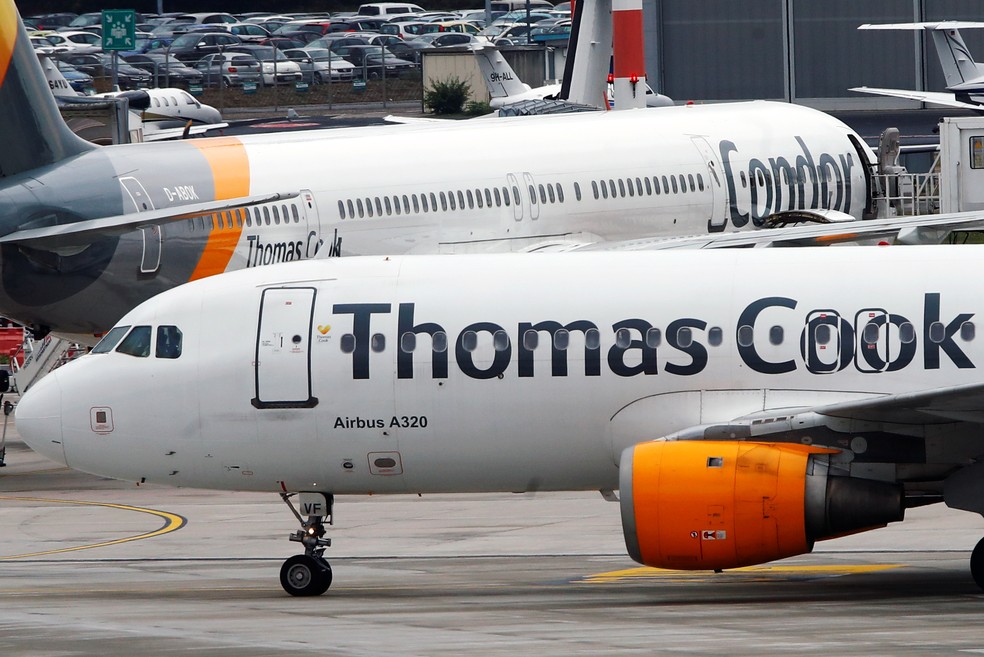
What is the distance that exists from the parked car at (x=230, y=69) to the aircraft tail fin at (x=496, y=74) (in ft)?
64.6

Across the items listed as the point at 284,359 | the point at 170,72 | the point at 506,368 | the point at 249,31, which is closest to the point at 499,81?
the point at 170,72

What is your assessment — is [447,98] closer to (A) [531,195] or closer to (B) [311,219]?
(A) [531,195]

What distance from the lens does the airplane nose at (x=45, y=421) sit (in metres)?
19.2

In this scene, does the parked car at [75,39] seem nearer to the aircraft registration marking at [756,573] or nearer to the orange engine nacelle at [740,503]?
the aircraft registration marking at [756,573]

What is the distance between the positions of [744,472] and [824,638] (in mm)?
2152

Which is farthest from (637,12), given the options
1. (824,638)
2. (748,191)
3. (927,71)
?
(927,71)

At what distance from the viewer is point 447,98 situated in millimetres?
85562

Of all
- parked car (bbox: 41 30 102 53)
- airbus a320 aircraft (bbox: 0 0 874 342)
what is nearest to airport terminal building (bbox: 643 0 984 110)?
parked car (bbox: 41 30 102 53)

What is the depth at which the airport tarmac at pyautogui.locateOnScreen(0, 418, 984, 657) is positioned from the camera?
617 inches

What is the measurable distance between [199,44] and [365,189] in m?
Result: 74.0

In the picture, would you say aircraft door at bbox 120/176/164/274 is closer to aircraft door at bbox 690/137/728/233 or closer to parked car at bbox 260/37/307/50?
aircraft door at bbox 690/137/728/233

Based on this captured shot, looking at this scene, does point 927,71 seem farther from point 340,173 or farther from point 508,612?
point 508,612

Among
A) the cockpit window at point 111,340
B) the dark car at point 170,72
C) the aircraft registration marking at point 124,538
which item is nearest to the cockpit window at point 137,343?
the cockpit window at point 111,340

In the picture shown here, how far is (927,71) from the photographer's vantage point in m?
80.3
